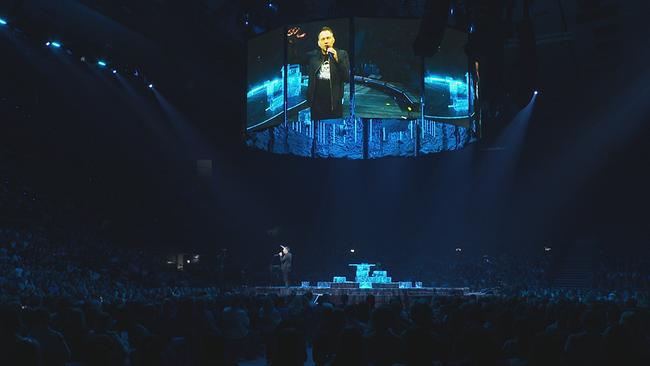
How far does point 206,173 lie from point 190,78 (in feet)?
24.6

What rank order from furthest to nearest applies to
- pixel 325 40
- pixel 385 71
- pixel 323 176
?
pixel 323 176 < pixel 325 40 < pixel 385 71

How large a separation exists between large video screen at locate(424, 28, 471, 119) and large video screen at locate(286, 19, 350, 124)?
243cm

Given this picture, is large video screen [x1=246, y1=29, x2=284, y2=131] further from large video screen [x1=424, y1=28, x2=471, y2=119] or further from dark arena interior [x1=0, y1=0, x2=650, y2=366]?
large video screen [x1=424, y1=28, x2=471, y2=119]

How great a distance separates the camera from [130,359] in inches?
238

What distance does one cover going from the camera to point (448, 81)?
2100 centimetres

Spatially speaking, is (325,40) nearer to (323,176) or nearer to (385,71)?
(385,71)

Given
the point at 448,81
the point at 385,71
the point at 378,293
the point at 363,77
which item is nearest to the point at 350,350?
the point at 363,77

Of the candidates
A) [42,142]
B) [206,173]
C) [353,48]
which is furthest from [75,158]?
[353,48]

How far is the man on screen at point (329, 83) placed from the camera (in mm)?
20469

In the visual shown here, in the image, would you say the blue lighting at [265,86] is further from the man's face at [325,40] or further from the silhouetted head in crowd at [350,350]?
the silhouetted head in crowd at [350,350]

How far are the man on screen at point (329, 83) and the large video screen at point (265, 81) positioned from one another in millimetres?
1071

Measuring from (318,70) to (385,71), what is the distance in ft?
6.47

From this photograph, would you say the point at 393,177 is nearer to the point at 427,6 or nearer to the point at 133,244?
the point at 133,244

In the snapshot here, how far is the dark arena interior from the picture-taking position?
10000mm
